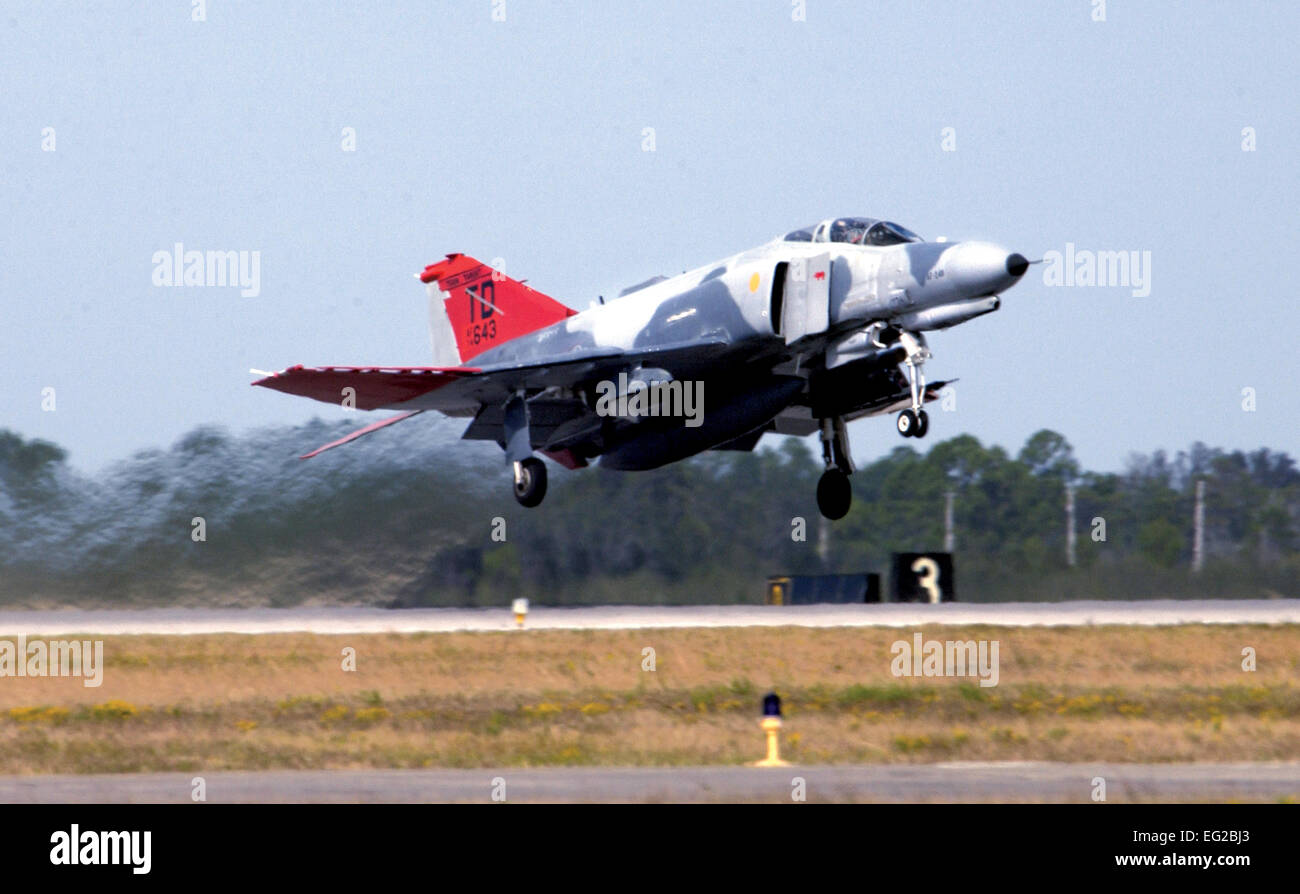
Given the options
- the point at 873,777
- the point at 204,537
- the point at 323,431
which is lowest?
the point at 873,777

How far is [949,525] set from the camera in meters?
34.3

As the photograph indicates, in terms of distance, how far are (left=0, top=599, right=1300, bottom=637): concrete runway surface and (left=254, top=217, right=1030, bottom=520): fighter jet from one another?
3.27 metres

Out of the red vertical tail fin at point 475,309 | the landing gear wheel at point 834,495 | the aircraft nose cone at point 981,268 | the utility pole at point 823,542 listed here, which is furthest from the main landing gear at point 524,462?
the utility pole at point 823,542

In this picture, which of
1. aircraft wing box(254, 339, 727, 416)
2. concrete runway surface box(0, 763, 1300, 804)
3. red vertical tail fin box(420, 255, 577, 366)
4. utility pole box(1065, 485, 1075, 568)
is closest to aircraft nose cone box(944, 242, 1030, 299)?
aircraft wing box(254, 339, 727, 416)

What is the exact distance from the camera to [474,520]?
28.2 m

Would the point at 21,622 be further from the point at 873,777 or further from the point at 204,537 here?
the point at 873,777

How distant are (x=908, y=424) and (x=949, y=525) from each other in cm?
1607

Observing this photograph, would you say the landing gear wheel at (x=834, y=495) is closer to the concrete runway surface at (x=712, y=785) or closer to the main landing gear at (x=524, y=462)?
the main landing gear at (x=524, y=462)

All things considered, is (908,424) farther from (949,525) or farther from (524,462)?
(949,525)

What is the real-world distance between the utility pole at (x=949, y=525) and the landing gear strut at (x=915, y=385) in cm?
1351

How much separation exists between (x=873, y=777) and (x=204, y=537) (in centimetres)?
1838

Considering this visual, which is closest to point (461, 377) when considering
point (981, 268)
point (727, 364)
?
point (727, 364)
